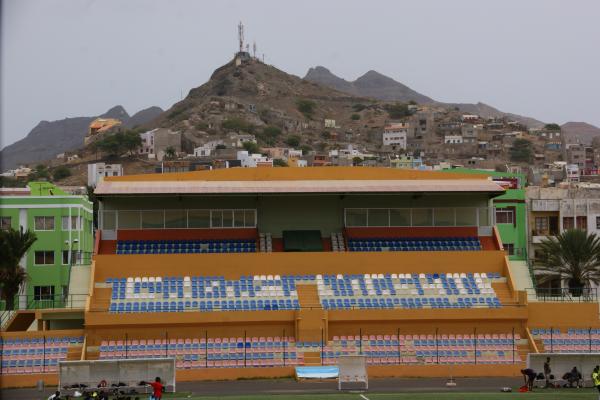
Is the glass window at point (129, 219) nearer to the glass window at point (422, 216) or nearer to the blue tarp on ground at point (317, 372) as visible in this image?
the glass window at point (422, 216)

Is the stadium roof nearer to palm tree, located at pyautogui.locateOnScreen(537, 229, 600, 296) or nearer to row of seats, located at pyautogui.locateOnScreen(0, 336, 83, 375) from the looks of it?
row of seats, located at pyautogui.locateOnScreen(0, 336, 83, 375)

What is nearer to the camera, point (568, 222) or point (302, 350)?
point (302, 350)

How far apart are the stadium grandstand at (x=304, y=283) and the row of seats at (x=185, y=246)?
3.2 inches

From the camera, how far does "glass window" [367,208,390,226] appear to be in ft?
200

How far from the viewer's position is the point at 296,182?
5988 cm

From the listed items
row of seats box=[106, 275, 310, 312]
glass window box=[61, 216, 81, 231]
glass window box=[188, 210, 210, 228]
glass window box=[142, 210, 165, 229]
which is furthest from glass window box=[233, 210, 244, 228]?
glass window box=[61, 216, 81, 231]

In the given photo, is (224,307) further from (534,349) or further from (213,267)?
(534,349)

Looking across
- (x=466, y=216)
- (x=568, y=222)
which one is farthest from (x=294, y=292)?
(x=568, y=222)

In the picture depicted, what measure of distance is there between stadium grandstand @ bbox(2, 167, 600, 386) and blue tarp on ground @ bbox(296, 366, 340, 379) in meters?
1.96

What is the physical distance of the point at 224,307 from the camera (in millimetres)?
52312

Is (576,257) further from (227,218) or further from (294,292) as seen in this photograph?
(294,292)

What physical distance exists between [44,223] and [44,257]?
8.41 feet

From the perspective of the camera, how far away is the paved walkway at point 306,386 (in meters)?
42.3

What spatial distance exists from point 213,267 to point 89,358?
911 centimetres
